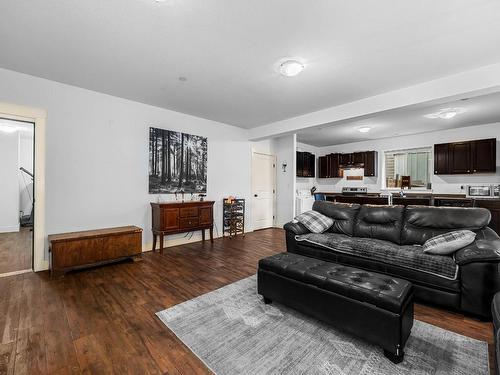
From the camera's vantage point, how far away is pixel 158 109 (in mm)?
4621

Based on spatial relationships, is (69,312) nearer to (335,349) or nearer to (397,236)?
(335,349)

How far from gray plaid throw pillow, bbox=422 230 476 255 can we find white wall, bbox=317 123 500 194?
15.2 feet

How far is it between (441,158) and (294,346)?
260 inches

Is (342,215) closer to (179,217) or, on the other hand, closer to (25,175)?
(179,217)

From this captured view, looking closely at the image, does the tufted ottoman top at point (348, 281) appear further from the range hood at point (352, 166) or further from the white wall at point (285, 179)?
Answer: the range hood at point (352, 166)

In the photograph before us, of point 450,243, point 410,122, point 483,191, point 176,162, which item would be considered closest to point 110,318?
point 176,162

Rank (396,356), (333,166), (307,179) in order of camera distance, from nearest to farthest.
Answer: (396,356), (333,166), (307,179)

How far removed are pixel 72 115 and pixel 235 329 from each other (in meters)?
3.89

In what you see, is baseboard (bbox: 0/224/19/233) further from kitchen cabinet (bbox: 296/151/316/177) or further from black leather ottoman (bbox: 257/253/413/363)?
kitchen cabinet (bbox: 296/151/316/177)

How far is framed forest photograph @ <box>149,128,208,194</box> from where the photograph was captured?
14.9 feet

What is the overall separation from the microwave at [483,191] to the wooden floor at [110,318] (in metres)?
4.78

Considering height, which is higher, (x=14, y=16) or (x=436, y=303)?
(x=14, y=16)

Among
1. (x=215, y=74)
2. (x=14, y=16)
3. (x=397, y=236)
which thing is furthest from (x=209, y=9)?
(x=397, y=236)

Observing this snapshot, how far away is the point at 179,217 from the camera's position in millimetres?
4449
